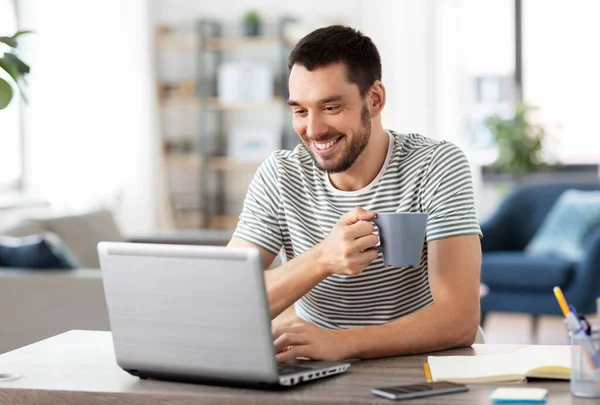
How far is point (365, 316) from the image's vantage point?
1.94 meters

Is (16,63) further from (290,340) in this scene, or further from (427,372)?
(427,372)

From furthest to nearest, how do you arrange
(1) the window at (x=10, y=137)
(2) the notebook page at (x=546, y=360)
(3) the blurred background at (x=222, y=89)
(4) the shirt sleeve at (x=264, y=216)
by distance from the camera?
(3) the blurred background at (x=222, y=89) < (1) the window at (x=10, y=137) < (4) the shirt sleeve at (x=264, y=216) < (2) the notebook page at (x=546, y=360)

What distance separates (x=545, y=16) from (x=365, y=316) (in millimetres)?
5148

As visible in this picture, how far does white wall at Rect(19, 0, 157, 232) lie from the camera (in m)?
6.15


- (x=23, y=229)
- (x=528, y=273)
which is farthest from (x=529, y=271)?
(x=23, y=229)

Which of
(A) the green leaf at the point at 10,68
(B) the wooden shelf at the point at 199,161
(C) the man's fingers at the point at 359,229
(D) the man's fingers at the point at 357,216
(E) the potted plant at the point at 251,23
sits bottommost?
(B) the wooden shelf at the point at 199,161

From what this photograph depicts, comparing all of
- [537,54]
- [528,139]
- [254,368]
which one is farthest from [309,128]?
[537,54]

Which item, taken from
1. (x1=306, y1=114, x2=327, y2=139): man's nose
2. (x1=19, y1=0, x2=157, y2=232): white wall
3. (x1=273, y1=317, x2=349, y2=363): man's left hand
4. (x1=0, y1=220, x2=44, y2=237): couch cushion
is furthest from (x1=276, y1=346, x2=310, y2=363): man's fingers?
(x1=19, y1=0, x2=157, y2=232): white wall

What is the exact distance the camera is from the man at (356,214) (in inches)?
64.4

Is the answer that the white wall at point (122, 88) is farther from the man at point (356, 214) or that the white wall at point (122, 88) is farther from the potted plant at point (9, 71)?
the potted plant at point (9, 71)

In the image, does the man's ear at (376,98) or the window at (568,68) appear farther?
the window at (568,68)

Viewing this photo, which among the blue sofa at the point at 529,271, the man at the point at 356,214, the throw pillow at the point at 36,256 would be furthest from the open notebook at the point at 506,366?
the blue sofa at the point at 529,271

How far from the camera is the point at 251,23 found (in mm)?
6602

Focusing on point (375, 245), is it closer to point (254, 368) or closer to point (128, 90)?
point (254, 368)
